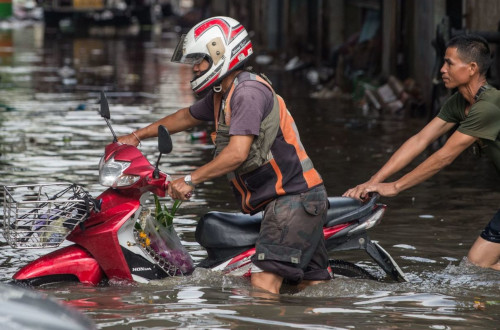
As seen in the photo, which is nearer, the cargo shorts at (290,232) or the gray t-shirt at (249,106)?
the gray t-shirt at (249,106)

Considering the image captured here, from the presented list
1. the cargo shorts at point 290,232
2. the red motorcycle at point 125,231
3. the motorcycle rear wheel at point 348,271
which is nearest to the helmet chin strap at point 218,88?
the red motorcycle at point 125,231

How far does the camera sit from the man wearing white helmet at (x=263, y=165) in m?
5.87

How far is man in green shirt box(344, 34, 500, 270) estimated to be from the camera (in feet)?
21.0

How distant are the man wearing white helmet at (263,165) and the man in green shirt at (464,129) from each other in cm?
48

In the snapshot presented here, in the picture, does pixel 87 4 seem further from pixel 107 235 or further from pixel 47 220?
pixel 47 220

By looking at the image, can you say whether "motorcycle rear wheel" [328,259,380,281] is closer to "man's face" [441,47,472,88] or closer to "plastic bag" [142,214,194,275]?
"plastic bag" [142,214,194,275]

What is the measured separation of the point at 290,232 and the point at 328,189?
4.44 meters

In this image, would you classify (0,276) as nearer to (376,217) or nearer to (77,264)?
(77,264)

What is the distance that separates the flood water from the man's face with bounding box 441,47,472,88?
1171mm

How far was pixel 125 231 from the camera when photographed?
611cm

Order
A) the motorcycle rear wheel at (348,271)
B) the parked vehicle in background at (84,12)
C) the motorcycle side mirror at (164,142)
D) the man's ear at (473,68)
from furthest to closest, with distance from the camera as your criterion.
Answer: the parked vehicle in background at (84,12), the motorcycle rear wheel at (348,271), the man's ear at (473,68), the motorcycle side mirror at (164,142)

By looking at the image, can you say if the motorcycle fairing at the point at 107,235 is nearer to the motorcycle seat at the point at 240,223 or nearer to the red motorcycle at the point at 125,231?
the red motorcycle at the point at 125,231

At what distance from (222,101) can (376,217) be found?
1.07 metres


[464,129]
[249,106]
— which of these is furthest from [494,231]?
[249,106]
